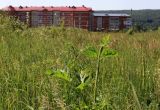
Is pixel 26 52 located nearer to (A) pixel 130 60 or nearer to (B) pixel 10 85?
(A) pixel 130 60

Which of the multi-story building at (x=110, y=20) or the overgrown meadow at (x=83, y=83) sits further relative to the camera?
the multi-story building at (x=110, y=20)

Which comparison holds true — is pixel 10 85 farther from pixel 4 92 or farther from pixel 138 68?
pixel 138 68

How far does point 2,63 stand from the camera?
3.38 metres

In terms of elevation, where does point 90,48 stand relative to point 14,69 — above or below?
above

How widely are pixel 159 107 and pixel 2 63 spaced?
57.2 inches

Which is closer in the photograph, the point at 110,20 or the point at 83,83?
the point at 83,83

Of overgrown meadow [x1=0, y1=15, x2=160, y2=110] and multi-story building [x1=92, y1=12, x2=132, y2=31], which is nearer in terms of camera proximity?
overgrown meadow [x1=0, y1=15, x2=160, y2=110]

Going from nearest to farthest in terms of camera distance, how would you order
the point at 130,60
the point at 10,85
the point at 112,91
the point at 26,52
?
the point at 112,91
the point at 10,85
the point at 130,60
the point at 26,52

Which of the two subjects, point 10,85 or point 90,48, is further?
point 10,85

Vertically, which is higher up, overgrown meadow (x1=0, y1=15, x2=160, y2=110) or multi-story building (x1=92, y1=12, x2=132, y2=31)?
overgrown meadow (x1=0, y1=15, x2=160, y2=110)

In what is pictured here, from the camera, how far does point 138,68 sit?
352 cm

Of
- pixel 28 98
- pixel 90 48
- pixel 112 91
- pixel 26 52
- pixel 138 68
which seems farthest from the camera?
pixel 26 52

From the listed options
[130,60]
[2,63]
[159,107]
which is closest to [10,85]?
[2,63]

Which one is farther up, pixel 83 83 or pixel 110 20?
pixel 83 83
